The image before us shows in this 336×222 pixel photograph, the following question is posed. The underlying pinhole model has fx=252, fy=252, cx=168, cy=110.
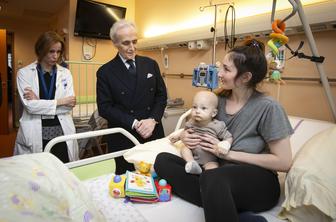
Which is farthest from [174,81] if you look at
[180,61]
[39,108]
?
[39,108]

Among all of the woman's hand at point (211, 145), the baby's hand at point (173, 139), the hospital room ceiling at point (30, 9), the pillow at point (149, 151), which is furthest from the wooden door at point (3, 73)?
the woman's hand at point (211, 145)

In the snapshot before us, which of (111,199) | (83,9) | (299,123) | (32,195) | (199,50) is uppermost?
(83,9)

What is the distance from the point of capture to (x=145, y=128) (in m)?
1.78

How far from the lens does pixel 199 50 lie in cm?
293

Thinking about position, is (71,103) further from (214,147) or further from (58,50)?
(214,147)

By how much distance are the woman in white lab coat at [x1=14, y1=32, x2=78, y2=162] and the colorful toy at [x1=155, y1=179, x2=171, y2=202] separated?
108cm

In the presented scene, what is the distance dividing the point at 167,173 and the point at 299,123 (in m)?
1.03

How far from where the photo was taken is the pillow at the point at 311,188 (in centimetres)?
97

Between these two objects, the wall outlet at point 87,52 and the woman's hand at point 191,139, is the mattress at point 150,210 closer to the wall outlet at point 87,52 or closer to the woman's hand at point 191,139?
the woman's hand at point 191,139

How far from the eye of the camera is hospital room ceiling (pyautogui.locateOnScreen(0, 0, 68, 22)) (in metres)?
4.78

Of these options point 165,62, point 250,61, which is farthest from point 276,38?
point 165,62

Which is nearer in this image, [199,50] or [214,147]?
[214,147]

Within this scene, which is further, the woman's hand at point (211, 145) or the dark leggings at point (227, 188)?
the woman's hand at point (211, 145)

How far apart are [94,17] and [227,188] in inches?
134
